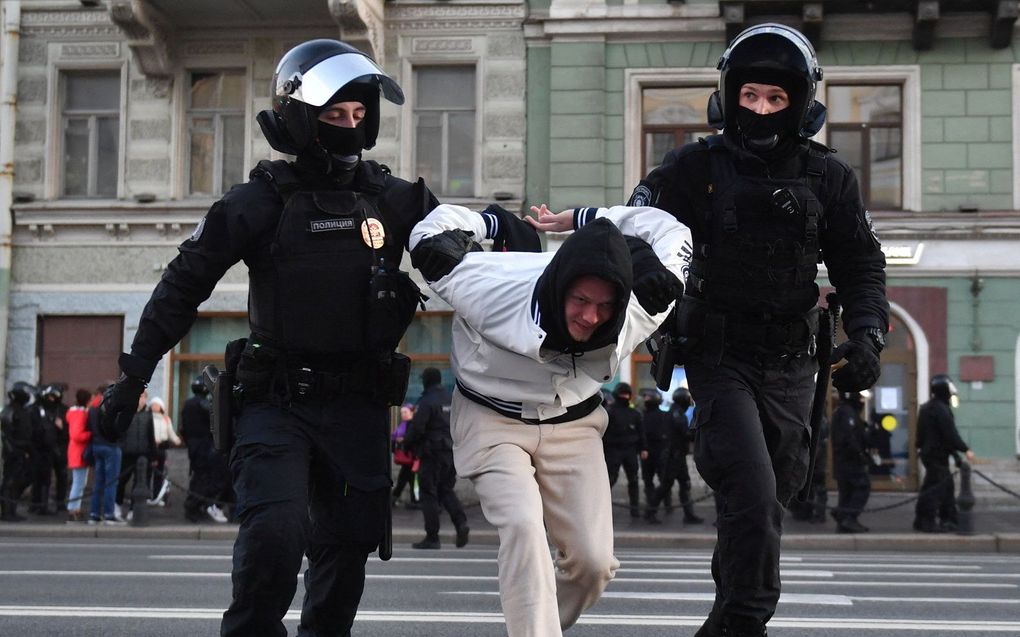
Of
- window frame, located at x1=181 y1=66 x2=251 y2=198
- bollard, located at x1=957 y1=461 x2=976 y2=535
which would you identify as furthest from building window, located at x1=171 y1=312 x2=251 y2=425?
bollard, located at x1=957 y1=461 x2=976 y2=535

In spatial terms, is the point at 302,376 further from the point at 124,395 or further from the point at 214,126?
the point at 214,126

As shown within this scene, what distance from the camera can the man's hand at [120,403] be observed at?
15.1ft

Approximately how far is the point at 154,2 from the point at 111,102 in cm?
190

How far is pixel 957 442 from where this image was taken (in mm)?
15398

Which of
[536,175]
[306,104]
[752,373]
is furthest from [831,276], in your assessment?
[536,175]

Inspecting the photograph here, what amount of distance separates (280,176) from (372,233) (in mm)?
375

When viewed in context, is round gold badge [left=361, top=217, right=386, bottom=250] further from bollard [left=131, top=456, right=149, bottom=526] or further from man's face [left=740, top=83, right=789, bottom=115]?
bollard [left=131, top=456, right=149, bottom=526]

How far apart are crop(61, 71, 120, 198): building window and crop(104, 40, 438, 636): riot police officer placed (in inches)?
652

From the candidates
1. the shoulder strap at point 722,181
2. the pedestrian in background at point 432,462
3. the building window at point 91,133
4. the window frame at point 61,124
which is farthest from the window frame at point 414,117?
A: the shoulder strap at point 722,181

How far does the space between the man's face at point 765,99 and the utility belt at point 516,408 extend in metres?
1.25

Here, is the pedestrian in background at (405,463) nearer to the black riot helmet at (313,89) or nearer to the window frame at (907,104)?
the window frame at (907,104)

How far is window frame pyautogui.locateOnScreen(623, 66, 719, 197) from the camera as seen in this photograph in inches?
765

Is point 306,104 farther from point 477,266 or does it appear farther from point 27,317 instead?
point 27,317

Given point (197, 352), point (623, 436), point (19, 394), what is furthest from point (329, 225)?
point (197, 352)
